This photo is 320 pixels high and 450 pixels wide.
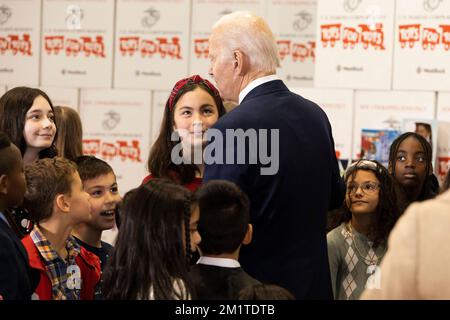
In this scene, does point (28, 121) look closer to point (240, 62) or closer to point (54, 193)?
point (54, 193)

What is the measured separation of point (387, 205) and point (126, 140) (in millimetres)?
3185

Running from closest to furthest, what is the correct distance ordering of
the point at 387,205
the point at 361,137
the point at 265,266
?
the point at 265,266 < the point at 387,205 < the point at 361,137

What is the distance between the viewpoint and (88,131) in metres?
6.58

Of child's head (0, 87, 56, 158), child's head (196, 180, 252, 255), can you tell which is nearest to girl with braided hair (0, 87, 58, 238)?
child's head (0, 87, 56, 158)

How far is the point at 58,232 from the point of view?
2.77 meters

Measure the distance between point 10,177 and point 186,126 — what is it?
0.76 metres

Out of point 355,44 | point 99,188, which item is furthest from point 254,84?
point 355,44

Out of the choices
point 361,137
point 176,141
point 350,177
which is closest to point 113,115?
point 361,137

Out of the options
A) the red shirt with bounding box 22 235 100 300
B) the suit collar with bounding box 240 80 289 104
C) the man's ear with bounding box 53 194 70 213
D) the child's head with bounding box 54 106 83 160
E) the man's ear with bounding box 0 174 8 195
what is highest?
the suit collar with bounding box 240 80 289 104

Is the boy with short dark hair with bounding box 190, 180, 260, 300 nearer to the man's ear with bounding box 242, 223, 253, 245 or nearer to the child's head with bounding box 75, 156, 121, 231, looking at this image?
the man's ear with bounding box 242, 223, 253, 245

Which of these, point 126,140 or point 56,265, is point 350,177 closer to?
point 56,265

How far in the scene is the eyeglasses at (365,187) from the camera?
3.71 meters

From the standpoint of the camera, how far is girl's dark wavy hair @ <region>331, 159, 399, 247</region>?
366 centimetres

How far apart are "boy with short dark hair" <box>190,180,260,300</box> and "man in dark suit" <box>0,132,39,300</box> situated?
479 mm
